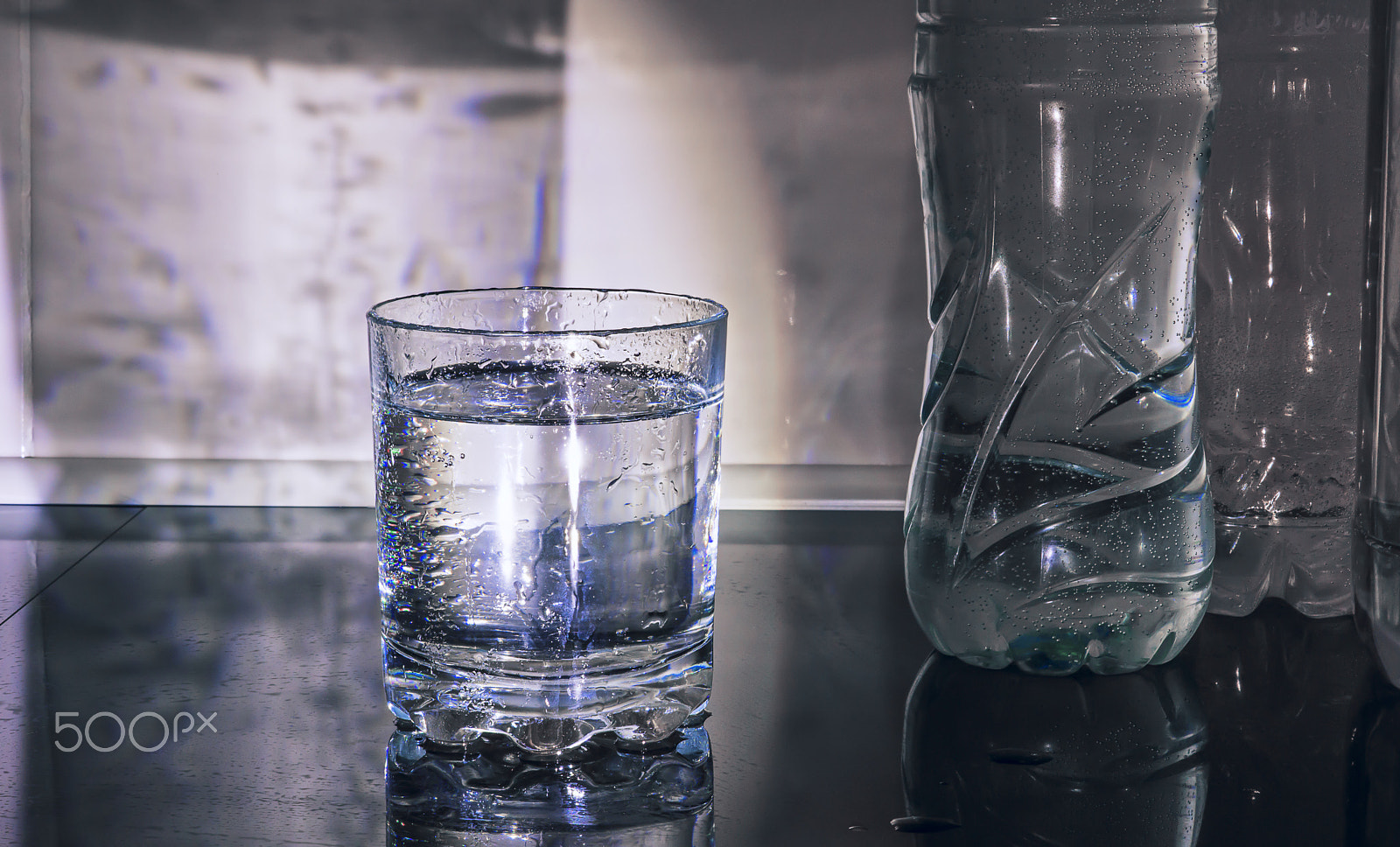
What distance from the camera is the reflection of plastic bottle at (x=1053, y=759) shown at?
0.52 metres

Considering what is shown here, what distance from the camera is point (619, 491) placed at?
0.54m

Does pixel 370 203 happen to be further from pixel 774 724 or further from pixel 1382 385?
pixel 1382 385

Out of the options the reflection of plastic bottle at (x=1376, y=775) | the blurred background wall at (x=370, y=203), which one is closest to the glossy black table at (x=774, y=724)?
the reflection of plastic bottle at (x=1376, y=775)

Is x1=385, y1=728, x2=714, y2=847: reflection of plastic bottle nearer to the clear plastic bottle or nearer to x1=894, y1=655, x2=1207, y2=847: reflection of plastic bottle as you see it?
x1=894, y1=655, x2=1207, y2=847: reflection of plastic bottle

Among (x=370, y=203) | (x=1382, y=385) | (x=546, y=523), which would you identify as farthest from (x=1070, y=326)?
(x=370, y=203)

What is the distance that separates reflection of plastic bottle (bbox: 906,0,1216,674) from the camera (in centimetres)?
64

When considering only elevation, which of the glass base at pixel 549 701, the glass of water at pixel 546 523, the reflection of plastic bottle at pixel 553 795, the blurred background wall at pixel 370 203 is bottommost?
the reflection of plastic bottle at pixel 553 795

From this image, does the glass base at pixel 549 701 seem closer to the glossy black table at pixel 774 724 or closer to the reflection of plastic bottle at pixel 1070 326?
the glossy black table at pixel 774 724

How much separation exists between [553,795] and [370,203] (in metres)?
0.53

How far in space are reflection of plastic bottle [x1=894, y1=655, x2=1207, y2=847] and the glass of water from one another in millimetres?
115

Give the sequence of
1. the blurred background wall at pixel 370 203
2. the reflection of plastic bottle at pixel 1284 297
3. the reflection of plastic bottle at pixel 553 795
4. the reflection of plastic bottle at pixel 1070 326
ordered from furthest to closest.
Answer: the blurred background wall at pixel 370 203
the reflection of plastic bottle at pixel 1284 297
the reflection of plastic bottle at pixel 1070 326
the reflection of plastic bottle at pixel 553 795

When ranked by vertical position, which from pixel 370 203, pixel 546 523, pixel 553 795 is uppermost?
pixel 370 203

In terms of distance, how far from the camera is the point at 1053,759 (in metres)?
0.58

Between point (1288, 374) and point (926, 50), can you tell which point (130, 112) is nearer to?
point (926, 50)
